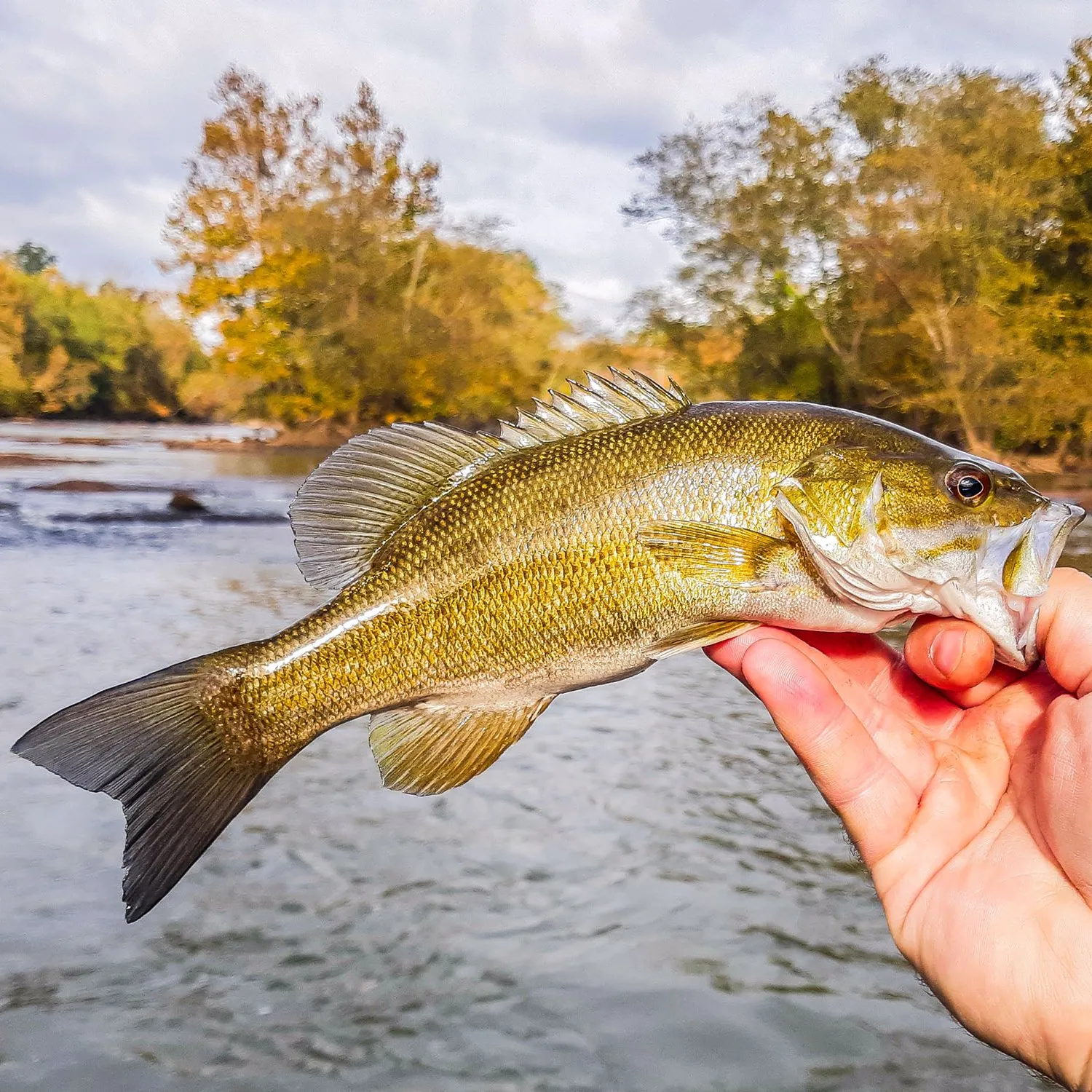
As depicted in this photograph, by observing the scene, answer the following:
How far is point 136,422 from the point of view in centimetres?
5803

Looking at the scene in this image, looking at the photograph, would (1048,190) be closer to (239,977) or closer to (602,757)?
(602,757)

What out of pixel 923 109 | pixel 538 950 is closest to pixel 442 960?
pixel 538 950

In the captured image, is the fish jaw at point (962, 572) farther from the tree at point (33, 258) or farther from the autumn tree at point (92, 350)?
the tree at point (33, 258)

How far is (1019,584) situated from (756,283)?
33594 millimetres

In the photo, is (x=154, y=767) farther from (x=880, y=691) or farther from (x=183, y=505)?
(x=183, y=505)

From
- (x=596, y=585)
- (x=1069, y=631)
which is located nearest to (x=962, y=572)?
(x=1069, y=631)

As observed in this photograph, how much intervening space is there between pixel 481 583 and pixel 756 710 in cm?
542

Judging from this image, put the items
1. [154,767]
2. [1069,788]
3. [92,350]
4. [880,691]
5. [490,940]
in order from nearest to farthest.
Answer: [1069,788], [154,767], [880,691], [490,940], [92,350]

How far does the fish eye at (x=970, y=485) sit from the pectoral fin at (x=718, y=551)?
38 centimetres

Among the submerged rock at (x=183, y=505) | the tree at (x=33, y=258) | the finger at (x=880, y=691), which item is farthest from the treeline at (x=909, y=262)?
the tree at (x=33, y=258)

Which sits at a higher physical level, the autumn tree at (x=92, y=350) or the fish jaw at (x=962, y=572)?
the autumn tree at (x=92, y=350)

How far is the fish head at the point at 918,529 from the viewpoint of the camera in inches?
83.4

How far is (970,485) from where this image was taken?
215cm

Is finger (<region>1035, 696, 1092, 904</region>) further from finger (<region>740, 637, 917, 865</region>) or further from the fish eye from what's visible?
the fish eye
